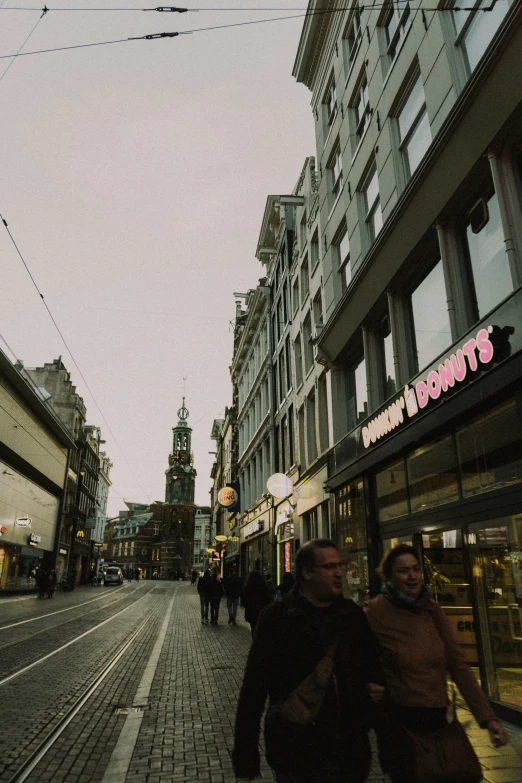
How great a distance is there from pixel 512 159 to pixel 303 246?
15505 mm

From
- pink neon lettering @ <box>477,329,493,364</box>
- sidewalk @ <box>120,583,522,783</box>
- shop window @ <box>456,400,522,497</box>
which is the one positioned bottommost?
sidewalk @ <box>120,583,522,783</box>

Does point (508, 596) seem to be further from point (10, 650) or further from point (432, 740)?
point (10, 650)

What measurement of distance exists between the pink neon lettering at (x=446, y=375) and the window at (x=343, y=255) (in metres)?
7.90

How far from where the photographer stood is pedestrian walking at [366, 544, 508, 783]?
2.58 meters

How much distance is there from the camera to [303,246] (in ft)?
75.3

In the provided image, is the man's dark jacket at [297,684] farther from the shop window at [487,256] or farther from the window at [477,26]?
the window at [477,26]

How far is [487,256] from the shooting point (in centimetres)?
851

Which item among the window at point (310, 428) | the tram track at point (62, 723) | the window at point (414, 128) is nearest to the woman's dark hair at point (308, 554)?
the tram track at point (62, 723)

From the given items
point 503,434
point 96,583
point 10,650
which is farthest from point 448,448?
point 96,583

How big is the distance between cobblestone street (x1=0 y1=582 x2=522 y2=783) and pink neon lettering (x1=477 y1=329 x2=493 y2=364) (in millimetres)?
4484

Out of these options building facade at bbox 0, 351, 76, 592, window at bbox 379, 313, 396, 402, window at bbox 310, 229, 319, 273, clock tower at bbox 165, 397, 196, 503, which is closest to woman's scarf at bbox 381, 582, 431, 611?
window at bbox 379, 313, 396, 402

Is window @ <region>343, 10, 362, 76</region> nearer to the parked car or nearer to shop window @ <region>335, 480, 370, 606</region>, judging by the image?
shop window @ <region>335, 480, 370, 606</region>

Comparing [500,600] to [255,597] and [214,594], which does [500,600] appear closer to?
[255,597]

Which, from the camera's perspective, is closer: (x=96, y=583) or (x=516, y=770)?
(x=516, y=770)
